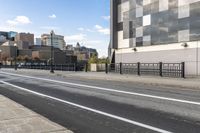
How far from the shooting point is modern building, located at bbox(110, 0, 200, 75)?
30.6 metres

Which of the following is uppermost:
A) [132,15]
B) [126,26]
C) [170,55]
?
[132,15]

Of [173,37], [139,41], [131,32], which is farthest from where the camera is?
[131,32]

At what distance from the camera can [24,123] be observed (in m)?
8.09

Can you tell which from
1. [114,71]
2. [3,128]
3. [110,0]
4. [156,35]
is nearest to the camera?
[3,128]

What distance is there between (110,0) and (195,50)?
18.7m

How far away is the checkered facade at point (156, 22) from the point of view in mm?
30984

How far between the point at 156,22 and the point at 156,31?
36.8 inches

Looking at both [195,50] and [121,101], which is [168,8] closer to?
[195,50]

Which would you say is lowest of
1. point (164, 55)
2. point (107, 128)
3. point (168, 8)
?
point (107, 128)

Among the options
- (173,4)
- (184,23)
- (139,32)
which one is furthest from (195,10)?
(139,32)

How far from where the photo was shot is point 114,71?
130 ft

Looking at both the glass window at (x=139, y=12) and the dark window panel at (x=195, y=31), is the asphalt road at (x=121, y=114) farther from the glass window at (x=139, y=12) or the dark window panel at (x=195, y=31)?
the glass window at (x=139, y=12)

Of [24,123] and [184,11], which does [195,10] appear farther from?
[24,123]

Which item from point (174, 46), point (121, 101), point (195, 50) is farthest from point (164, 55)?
point (121, 101)
